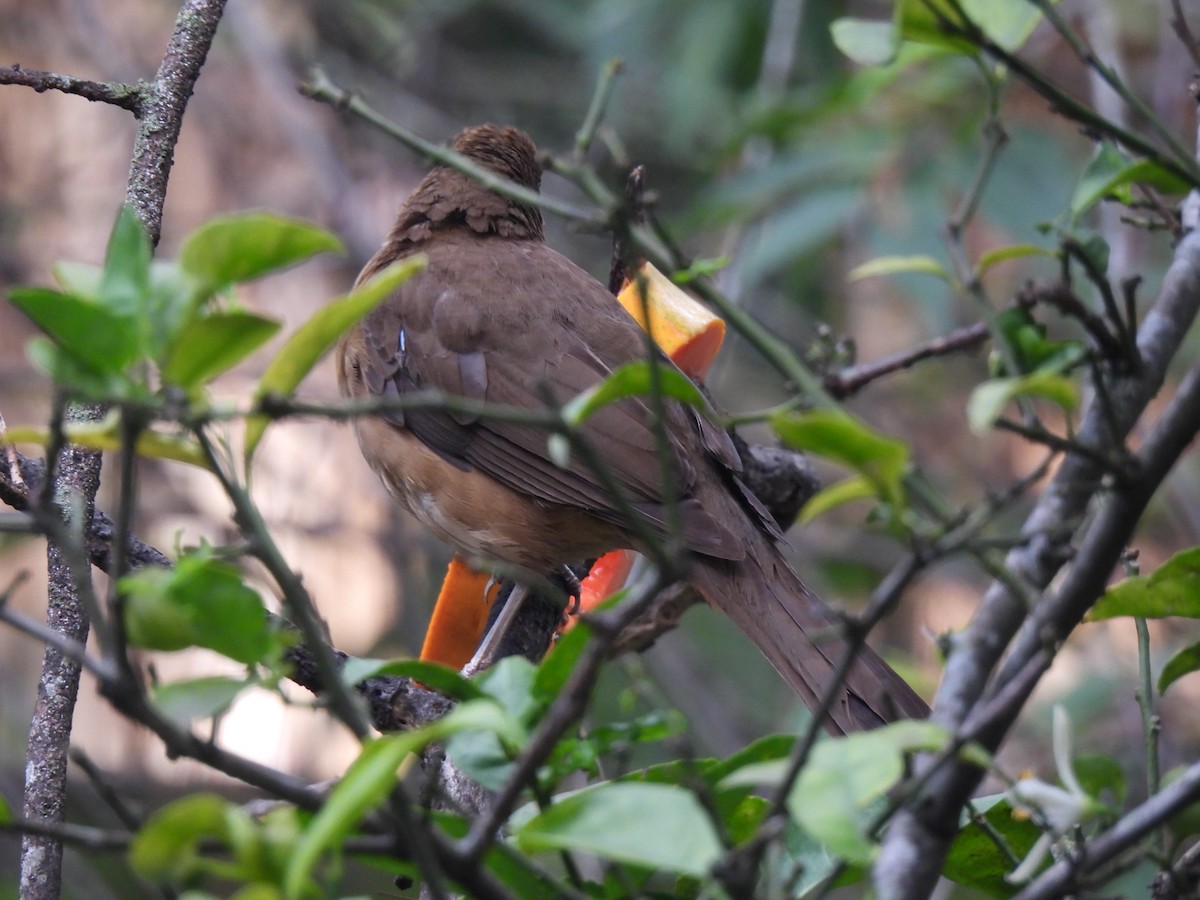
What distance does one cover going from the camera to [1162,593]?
1.53 m

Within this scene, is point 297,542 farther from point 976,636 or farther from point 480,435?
point 976,636

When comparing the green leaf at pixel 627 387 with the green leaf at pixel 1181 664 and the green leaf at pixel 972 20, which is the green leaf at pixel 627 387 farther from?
the green leaf at pixel 1181 664

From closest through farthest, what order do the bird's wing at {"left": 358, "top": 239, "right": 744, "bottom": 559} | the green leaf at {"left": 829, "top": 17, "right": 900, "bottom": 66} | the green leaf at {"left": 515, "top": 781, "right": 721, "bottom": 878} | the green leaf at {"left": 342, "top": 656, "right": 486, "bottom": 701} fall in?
the green leaf at {"left": 515, "top": 781, "right": 721, "bottom": 878} < the green leaf at {"left": 342, "top": 656, "right": 486, "bottom": 701} < the green leaf at {"left": 829, "top": 17, "right": 900, "bottom": 66} < the bird's wing at {"left": 358, "top": 239, "right": 744, "bottom": 559}

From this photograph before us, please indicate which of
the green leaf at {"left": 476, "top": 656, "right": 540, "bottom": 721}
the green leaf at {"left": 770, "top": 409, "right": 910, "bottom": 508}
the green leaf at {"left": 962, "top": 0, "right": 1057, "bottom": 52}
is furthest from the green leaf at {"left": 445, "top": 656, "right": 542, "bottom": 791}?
the green leaf at {"left": 962, "top": 0, "right": 1057, "bottom": 52}

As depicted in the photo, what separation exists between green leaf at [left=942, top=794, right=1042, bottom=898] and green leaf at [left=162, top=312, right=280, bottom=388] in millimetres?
1036

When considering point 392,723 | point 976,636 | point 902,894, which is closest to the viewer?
point 902,894

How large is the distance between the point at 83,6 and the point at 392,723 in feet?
18.0

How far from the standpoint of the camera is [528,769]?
3.62 feet

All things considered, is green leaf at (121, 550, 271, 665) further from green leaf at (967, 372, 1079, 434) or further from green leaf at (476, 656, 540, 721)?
green leaf at (967, 372, 1079, 434)

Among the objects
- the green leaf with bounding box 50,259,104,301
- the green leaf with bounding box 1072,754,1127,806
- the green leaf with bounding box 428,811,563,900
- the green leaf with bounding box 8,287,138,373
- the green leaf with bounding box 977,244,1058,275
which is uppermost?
the green leaf with bounding box 50,259,104,301

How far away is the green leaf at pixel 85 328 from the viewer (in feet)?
3.51

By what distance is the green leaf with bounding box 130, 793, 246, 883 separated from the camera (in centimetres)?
100

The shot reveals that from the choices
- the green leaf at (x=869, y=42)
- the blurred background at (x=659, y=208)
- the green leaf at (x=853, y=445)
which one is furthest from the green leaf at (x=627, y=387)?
the blurred background at (x=659, y=208)

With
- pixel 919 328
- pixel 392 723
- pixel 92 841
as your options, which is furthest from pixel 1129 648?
pixel 92 841
